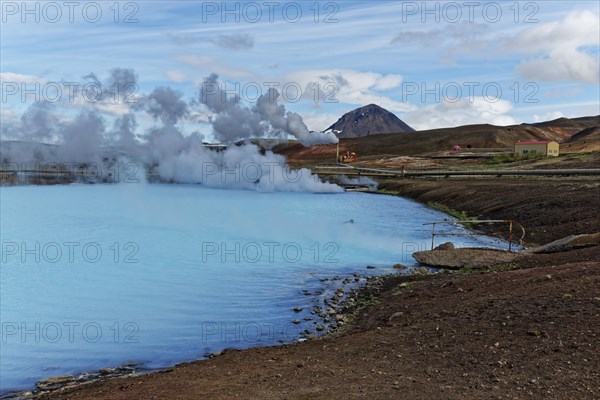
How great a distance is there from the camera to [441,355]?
33.8 ft

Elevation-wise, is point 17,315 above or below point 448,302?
below

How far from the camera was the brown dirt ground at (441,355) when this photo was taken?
8.63 meters

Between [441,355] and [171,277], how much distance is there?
17489 millimetres

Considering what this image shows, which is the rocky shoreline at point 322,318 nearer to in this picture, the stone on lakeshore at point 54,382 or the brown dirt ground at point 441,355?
the stone on lakeshore at point 54,382

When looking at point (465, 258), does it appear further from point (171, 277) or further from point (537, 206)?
point (537, 206)

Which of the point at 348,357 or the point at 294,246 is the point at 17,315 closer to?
the point at 348,357

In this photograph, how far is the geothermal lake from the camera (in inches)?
591

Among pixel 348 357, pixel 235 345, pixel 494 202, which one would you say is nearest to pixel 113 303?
pixel 235 345

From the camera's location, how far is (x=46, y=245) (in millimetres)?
36531

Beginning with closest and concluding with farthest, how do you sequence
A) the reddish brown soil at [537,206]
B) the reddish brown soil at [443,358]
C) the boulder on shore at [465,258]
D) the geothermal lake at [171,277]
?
the reddish brown soil at [443,358] < the geothermal lake at [171,277] < the boulder on shore at [465,258] < the reddish brown soil at [537,206]

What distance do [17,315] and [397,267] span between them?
48.1 ft

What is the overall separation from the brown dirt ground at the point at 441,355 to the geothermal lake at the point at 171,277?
2492 millimetres

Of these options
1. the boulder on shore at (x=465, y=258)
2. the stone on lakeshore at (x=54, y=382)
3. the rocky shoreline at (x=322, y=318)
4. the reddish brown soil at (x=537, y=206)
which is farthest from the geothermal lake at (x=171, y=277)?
the reddish brown soil at (x=537, y=206)

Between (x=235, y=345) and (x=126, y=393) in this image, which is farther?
(x=235, y=345)
